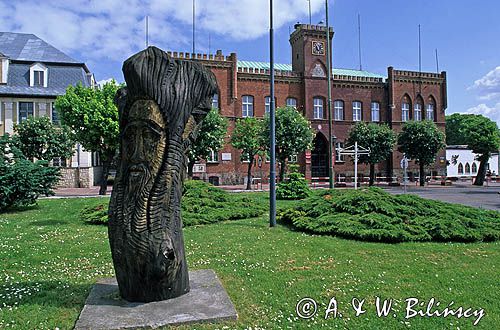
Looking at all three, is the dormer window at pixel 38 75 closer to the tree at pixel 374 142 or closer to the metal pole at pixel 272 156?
the tree at pixel 374 142

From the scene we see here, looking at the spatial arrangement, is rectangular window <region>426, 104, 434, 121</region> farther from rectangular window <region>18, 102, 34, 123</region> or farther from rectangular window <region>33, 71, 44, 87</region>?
rectangular window <region>18, 102, 34, 123</region>

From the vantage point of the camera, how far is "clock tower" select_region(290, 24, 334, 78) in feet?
130

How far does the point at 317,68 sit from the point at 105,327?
39087 mm

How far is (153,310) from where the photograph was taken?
4.23m

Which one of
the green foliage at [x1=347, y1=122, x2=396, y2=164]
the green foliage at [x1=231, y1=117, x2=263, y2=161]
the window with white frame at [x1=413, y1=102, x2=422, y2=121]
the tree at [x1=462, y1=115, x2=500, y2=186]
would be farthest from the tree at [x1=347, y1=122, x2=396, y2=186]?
the green foliage at [x1=231, y1=117, x2=263, y2=161]

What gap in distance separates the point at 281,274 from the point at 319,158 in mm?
36437

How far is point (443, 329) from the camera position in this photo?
4180 mm

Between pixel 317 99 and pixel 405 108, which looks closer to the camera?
pixel 317 99

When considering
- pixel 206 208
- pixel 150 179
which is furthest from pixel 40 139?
pixel 150 179

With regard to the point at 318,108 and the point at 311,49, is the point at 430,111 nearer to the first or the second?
the point at 318,108

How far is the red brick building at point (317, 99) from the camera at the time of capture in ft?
123

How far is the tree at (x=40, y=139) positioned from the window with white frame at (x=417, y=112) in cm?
3533

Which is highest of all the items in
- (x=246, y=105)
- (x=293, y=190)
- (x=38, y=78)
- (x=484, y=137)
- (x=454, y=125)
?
(x=454, y=125)

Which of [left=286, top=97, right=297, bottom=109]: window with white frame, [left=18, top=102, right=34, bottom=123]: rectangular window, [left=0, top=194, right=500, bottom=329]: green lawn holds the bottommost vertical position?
[left=0, top=194, right=500, bottom=329]: green lawn
